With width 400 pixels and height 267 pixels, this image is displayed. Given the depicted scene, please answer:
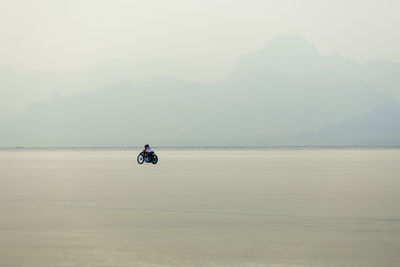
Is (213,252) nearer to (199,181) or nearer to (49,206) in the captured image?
(49,206)

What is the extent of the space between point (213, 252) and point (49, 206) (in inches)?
281

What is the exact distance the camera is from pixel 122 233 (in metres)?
10.3

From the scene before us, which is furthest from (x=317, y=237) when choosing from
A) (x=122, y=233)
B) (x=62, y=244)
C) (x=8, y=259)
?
(x=8, y=259)

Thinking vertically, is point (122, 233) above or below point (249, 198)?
below

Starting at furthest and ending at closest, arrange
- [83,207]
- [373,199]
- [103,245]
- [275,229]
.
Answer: [373,199] → [83,207] → [275,229] → [103,245]

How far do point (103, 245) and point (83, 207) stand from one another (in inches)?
211

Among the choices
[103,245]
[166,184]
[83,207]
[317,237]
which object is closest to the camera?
[103,245]

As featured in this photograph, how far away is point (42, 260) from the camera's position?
809 cm

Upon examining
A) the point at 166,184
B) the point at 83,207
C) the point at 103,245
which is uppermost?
the point at 166,184

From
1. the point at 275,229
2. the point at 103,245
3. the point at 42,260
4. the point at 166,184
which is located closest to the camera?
the point at 42,260

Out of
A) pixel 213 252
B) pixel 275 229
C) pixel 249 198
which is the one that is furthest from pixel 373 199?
pixel 213 252

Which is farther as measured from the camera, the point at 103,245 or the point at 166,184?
the point at 166,184

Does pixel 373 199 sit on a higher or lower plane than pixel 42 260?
higher

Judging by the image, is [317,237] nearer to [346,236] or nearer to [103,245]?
[346,236]
